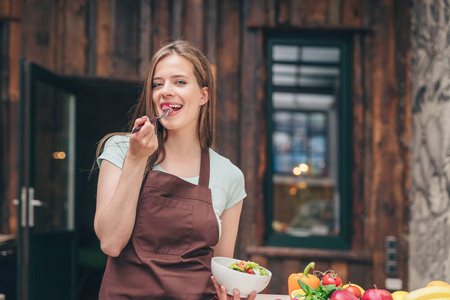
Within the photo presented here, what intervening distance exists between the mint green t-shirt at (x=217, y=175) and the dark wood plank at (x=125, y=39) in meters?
2.33

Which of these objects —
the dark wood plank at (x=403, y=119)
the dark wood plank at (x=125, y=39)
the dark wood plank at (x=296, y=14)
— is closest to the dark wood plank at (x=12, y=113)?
the dark wood plank at (x=125, y=39)

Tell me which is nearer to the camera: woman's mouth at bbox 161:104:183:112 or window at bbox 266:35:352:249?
woman's mouth at bbox 161:104:183:112

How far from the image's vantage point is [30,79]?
126 inches

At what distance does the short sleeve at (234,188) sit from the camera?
1703mm

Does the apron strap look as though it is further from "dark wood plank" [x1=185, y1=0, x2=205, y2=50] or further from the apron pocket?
"dark wood plank" [x1=185, y1=0, x2=205, y2=50]

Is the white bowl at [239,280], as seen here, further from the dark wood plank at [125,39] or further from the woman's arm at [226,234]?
the dark wood plank at [125,39]

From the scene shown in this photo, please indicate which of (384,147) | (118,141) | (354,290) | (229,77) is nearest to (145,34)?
(229,77)

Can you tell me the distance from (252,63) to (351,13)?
3.34 feet

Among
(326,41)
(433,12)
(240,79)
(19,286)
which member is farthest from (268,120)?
(19,286)

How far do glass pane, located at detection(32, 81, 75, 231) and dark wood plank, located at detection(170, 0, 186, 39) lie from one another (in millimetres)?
1163

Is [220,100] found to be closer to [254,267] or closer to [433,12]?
[433,12]

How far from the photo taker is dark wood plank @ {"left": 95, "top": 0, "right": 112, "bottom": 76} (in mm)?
3797

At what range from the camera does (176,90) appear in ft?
5.09

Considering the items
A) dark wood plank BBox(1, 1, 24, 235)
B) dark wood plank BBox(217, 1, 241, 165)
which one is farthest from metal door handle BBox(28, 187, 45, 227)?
dark wood plank BBox(217, 1, 241, 165)
